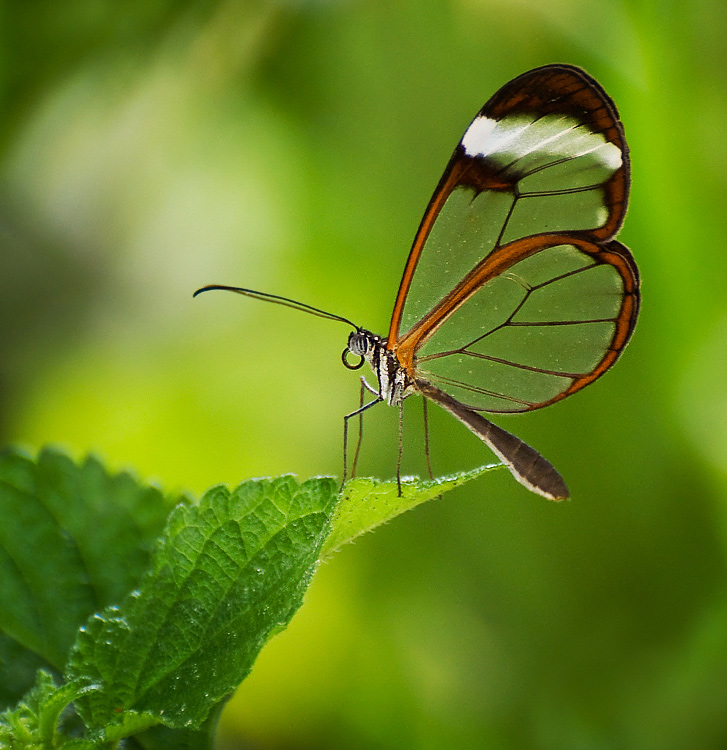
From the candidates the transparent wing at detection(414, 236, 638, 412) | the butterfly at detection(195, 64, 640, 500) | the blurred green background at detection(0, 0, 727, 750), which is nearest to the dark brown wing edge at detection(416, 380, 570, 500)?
the butterfly at detection(195, 64, 640, 500)

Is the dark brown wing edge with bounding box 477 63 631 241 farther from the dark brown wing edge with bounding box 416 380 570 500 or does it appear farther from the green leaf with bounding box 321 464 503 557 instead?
the green leaf with bounding box 321 464 503 557

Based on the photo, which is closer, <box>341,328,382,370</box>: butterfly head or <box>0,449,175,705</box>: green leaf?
<box>0,449,175,705</box>: green leaf

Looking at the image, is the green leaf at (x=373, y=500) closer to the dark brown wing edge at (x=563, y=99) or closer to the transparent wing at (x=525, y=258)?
the transparent wing at (x=525, y=258)

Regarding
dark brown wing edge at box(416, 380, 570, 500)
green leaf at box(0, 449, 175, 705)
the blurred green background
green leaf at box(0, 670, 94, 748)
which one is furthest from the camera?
the blurred green background

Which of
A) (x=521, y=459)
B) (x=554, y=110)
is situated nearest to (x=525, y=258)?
(x=554, y=110)

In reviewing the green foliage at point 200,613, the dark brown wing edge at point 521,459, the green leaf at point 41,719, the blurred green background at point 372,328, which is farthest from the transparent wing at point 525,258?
the green leaf at point 41,719

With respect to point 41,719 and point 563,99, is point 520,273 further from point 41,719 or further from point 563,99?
point 41,719

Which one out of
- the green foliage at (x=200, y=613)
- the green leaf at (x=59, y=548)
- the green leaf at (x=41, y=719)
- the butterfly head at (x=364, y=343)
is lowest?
the green leaf at (x=41, y=719)
